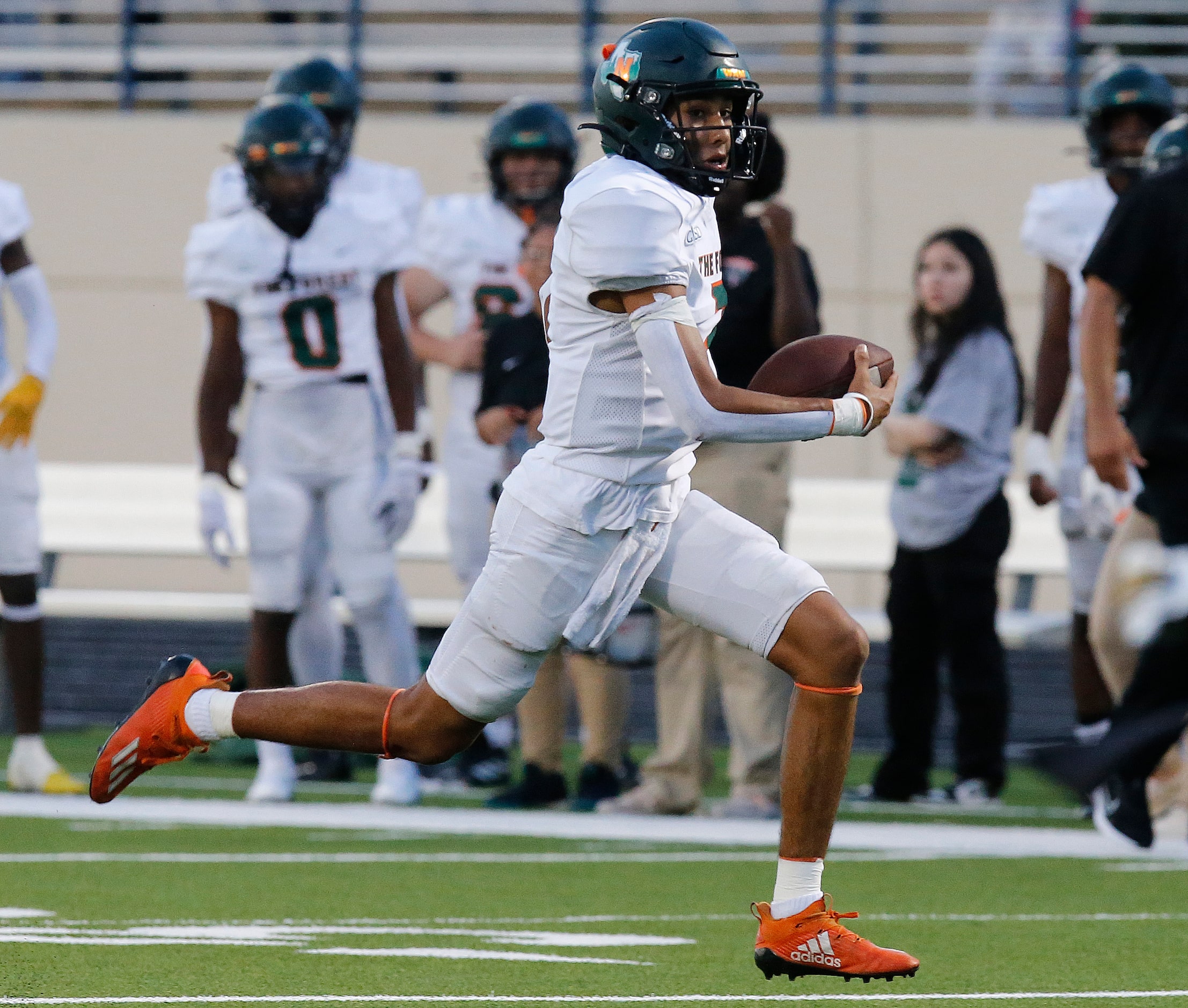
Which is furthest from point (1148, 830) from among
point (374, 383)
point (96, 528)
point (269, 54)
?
point (269, 54)

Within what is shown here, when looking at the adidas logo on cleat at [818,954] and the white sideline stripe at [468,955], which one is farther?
the white sideline stripe at [468,955]

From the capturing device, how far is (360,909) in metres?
4.79

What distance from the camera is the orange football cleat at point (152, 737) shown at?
4.29 m

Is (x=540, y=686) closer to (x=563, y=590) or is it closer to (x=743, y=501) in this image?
(x=743, y=501)

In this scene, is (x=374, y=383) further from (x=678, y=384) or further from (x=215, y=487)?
(x=678, y=384)

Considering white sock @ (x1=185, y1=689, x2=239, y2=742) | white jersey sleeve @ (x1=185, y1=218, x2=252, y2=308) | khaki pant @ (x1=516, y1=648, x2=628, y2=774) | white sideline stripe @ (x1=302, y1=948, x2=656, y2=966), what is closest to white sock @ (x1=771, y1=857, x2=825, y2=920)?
white sideline stripe @ (x1=302, y1=948, x2=656, y2=966)

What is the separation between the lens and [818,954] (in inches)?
145

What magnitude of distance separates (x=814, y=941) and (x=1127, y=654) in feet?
8.55

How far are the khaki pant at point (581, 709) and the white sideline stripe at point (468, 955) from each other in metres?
2.58

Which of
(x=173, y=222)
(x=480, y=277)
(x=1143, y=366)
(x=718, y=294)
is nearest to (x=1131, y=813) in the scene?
(x=1143, y=366)

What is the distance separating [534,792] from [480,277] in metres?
1.79

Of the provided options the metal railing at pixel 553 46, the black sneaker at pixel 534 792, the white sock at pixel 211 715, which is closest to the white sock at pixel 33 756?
the black sneaker at pixel 534 792

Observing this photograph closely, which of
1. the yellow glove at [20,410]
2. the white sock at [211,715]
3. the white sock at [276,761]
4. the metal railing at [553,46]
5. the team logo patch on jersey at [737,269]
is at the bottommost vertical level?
the white sock at [276,761]

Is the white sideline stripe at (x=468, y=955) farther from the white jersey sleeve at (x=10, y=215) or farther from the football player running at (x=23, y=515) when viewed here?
the white jersey sleeve at (x=10, y=215)
